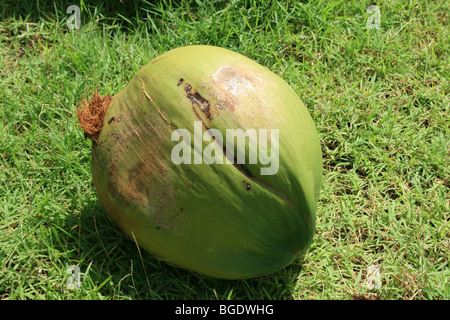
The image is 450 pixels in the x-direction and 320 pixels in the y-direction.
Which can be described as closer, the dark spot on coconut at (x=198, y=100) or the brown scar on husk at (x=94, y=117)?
the dark spot on coconut at (x=198, y=100)

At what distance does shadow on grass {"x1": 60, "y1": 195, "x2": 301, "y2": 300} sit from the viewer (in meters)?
2.53

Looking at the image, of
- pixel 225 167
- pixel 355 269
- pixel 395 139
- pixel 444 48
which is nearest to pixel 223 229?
pixel 225 167

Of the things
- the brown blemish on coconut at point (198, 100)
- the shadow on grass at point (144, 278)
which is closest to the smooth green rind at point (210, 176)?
the brown blemish on coconut at point (198, 100)

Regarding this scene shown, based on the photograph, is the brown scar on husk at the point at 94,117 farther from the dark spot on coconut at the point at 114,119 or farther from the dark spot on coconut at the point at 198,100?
the dark spot on coconut at the point at 198,100

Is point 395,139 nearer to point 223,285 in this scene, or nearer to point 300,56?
point 300,56

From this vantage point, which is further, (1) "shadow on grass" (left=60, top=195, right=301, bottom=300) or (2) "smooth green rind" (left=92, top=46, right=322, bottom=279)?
(1) "shadow on grass" (left=60, top=195, right=301, bottom=300)

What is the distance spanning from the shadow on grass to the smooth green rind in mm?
259

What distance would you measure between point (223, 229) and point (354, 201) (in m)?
0.98

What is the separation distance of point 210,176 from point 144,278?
748 mm

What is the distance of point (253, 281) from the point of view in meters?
2.58

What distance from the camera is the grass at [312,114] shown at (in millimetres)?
2594

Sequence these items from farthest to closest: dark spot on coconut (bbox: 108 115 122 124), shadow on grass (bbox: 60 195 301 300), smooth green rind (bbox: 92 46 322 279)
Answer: shadow on grass (bbox: 60 195 301 300) → dark spot on coconut (bbox: 108 115 122 124) → smooth green rind (bbox: 92 46 322 279)

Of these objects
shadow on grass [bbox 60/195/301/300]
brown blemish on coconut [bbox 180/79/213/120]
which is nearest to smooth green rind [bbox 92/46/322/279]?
brown blemish on coconut [bbox 180/79/213/120]

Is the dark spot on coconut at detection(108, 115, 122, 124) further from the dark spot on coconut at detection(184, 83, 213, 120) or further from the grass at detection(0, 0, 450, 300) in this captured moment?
the grass at detection(0, 0, 450, 300)
